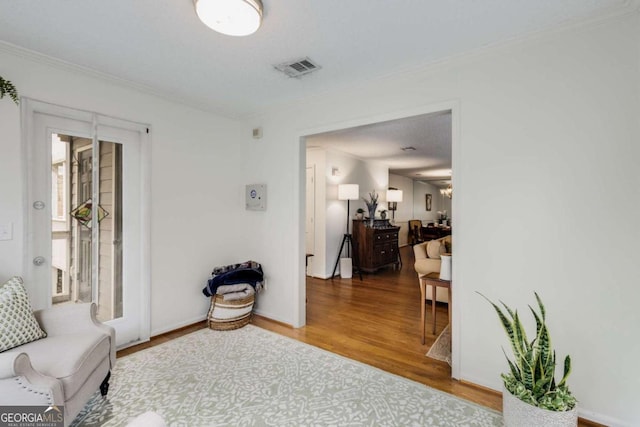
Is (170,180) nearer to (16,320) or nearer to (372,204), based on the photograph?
(16,320)

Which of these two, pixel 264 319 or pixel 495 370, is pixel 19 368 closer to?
pixel 264 319

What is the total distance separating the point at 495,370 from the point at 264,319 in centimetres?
237

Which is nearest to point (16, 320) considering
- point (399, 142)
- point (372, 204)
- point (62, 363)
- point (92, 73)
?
point (62, 363)

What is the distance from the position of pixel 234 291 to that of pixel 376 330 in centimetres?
158

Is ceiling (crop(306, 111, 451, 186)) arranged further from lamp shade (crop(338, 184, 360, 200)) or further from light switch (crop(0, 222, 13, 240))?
light switch (crop(0, 222, 13, 240))

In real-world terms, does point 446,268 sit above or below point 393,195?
below

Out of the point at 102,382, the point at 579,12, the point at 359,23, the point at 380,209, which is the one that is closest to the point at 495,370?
the point at 579,12

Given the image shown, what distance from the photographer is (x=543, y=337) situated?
1628mm

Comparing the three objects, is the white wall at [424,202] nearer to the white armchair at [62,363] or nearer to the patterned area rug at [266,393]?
the patterned area rug at [266,393]

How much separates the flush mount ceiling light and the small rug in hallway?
9.42 ft

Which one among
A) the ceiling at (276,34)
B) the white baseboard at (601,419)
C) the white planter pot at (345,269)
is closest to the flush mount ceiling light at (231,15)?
the ceiling at (276,34)

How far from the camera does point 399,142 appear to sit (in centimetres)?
507

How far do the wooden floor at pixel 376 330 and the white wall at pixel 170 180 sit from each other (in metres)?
0.55

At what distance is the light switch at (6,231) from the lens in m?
2.16
